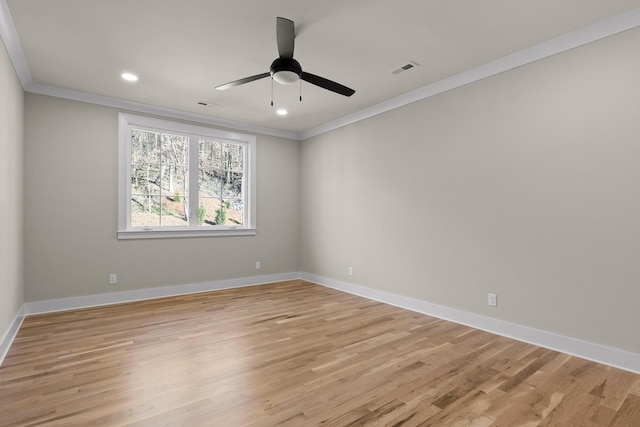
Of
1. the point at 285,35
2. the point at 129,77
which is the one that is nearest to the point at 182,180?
the point at 129,77

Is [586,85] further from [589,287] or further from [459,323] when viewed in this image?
[459,323]

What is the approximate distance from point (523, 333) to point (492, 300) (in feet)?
1.24

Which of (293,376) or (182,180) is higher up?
(182,180)

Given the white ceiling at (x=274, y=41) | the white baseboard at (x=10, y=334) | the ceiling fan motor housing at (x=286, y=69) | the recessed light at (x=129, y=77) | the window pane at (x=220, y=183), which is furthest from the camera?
the window pane at (x=220, y=183)

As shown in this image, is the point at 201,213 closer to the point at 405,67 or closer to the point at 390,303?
the point at 390,303

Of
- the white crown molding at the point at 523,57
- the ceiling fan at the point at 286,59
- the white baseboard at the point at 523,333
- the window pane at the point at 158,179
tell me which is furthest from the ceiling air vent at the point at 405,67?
the window pane at the point at 158,179

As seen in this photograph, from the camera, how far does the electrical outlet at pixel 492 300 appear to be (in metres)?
3.26

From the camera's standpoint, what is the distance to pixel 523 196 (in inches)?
121

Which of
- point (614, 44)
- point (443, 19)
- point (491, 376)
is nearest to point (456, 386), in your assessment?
point (491, 376)

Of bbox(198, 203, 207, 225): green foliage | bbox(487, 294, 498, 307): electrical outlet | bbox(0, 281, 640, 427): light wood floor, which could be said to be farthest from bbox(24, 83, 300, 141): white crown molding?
bbox(487, 294, 498, 307): electrical outlet

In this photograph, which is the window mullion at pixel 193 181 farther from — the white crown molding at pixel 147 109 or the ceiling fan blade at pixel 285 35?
the ceiling fan blade at pixel 285 35

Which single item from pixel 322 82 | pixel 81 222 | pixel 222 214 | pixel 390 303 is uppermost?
pixel 322 82

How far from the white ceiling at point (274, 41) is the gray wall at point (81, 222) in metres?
0.38

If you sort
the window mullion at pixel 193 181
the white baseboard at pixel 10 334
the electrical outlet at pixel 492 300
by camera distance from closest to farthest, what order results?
the white baseboard at pixel 10 334, the electrical outlet at pixel 492 300, the window mullion at pixel 193 181
